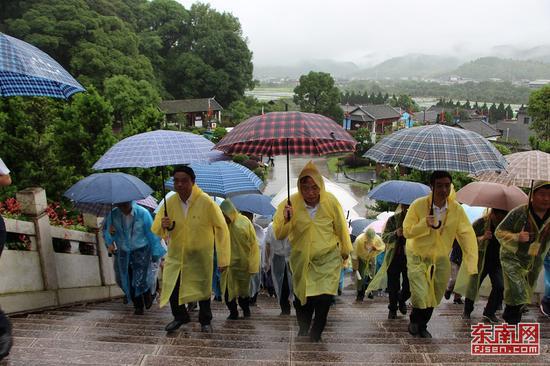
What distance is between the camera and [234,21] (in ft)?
181

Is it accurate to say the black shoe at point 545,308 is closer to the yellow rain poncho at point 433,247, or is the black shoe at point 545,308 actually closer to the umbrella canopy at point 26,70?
the yellow rain poncho at point 433,247

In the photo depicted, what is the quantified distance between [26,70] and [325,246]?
2.89 meters

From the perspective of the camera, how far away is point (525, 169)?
4.00 metres

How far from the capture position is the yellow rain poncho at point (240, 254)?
196 inches

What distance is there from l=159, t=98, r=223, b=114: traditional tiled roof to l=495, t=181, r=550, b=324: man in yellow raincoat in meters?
43.8

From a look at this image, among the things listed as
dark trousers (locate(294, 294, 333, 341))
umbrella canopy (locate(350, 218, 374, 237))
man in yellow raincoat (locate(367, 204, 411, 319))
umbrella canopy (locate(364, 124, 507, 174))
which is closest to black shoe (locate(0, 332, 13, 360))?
dark trousers (locate(294, 294, 333, 341))

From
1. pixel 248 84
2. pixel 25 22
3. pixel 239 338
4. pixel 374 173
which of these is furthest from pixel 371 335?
pixel 248 84

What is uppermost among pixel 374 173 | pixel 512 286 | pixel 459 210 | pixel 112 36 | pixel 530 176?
pixel 112 36

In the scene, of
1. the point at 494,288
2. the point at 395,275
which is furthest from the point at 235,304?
the point at 494,288

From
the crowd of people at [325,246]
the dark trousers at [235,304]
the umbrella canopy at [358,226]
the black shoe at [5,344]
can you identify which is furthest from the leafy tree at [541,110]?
the black shoe at [5,344]

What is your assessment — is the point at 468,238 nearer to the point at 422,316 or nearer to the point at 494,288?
the point at 422,316

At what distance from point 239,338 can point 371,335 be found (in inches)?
49.8

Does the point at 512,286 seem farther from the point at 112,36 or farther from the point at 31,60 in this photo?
the point at 112,36

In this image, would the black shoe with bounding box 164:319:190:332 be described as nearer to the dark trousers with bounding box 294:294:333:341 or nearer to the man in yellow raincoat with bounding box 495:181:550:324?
the dark trousers with bounding box 294:294:333:341
